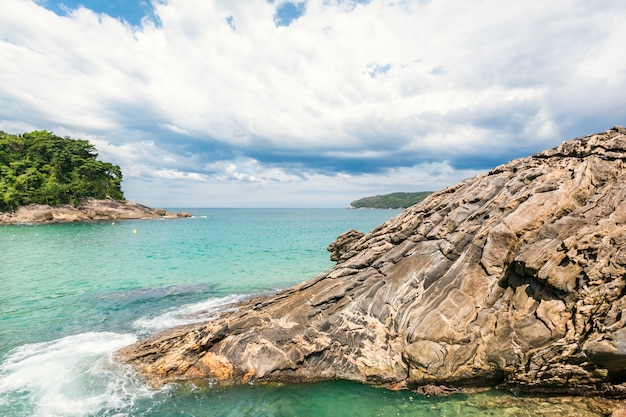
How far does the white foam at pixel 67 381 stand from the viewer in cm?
1166

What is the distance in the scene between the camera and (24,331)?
61.4ft

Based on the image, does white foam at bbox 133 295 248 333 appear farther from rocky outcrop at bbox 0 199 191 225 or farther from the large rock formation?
rocky outcrop at bbox 0 199 191 225

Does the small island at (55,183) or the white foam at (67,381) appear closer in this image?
the white foam at (67,381)

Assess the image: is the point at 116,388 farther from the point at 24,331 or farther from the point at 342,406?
the point at 24,331

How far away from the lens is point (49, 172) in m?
104

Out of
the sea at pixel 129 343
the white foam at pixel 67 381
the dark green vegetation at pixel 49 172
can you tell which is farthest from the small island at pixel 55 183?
the white foam at pixel 67 381

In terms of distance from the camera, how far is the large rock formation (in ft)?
35.6

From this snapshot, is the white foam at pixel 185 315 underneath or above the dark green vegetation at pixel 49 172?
underneath

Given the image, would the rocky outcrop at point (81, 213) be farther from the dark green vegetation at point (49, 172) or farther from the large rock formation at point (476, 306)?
the large rock formation at point (476, 306)

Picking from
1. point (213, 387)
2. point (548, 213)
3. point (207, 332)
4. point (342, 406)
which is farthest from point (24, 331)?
point (548, 213)

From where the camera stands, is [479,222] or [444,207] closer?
[479,222]

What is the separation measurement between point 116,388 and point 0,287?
24290 mm

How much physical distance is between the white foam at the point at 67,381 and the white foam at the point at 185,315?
2726 millimetres

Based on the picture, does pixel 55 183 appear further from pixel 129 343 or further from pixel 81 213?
pixel 129 343
